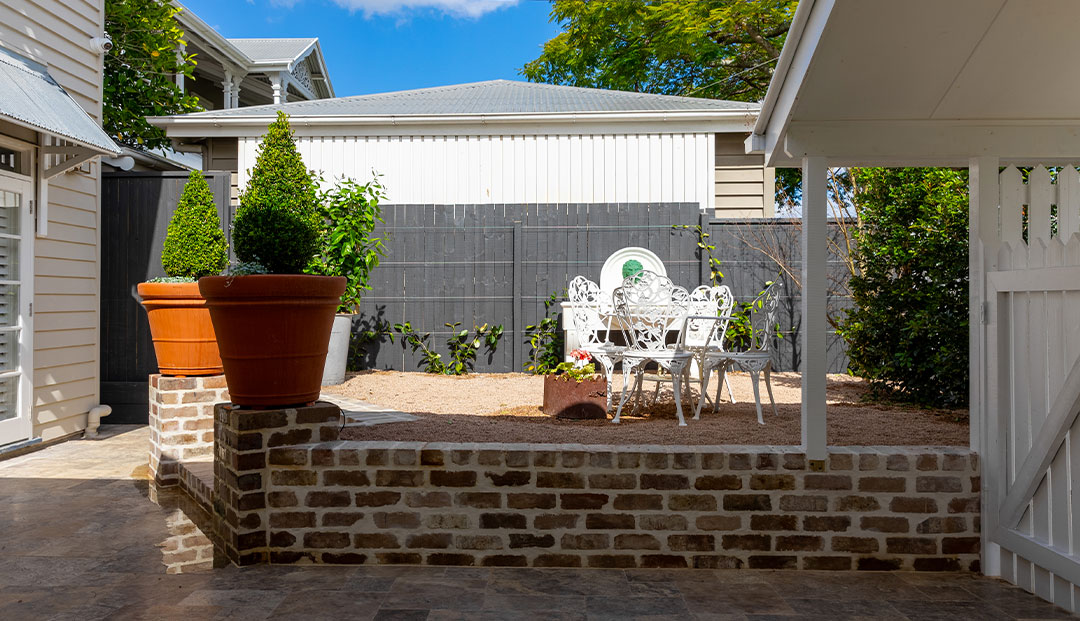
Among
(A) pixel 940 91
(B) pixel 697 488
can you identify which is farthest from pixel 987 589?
(A) pixel 940 91

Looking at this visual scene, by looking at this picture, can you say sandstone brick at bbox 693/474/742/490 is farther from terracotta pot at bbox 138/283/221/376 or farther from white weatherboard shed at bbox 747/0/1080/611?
terracotta pot at bbox 138/283/221/376

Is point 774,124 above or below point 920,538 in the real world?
above

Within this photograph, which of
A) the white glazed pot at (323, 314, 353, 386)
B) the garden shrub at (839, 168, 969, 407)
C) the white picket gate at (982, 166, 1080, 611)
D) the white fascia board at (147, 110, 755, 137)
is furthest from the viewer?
the white fascia board at (147, 110, 755, 137)

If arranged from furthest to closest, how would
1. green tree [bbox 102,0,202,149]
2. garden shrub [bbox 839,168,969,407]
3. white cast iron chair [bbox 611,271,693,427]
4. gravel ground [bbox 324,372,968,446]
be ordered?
green tree [bbox 102,0,202,149] < garden shrub [bbox 839,168,969,407] < white cast iron chair [bbox 611,271,693,427] < gravel ground [bbox 324,372,968,446]

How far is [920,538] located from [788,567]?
527 millimetres

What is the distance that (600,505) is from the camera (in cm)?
310

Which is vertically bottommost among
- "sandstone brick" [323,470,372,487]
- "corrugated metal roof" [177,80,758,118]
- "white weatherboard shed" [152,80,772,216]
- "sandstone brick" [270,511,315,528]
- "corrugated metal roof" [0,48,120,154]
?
"sandstone brick" [270,511,315,528]

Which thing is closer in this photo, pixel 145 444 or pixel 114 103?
pixel 145 444

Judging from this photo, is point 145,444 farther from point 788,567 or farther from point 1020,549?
point 1020,549

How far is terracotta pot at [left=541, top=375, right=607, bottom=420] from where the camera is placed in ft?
15.5

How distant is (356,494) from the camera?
10.3 ft

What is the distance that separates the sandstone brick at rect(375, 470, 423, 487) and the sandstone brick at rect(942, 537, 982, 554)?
209cm

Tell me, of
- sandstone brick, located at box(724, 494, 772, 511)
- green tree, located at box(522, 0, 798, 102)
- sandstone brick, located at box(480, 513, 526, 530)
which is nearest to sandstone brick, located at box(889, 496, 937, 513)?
sandstone brick, located at box(724, 494, 772, 511)

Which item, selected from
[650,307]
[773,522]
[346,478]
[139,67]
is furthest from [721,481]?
[139,67]
